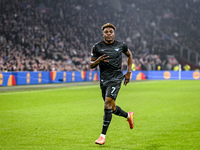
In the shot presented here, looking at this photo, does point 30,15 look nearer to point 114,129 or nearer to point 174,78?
point 174,78

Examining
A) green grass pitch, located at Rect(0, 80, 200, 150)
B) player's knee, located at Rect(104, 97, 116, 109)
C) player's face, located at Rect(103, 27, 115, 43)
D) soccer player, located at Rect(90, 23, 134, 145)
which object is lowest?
green grass pitch, located at Rect(0, 80, 200, 150)

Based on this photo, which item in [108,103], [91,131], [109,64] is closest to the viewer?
[108,103]

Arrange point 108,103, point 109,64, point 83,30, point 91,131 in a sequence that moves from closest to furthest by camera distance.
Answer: point 108,103
point 109,64
point 91,131
point 83,30

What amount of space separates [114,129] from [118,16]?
4762 centimetres

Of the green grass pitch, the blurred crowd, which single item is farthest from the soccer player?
the blurred crowd

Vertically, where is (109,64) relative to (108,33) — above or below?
below

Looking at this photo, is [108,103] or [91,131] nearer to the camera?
[108,103]

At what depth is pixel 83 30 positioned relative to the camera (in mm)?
45812

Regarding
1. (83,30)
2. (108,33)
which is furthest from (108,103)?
(83,30)

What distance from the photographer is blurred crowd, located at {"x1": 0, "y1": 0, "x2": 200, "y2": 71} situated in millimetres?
34438

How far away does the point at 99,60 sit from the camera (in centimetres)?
683

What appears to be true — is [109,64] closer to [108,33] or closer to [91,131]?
[108,33]

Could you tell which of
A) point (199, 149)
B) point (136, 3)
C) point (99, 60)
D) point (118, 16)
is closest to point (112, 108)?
point (99, 60)

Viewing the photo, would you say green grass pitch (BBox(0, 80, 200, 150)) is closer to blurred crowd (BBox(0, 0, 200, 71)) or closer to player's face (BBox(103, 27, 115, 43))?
player's face (BBox(103, 27, 115, 43))
